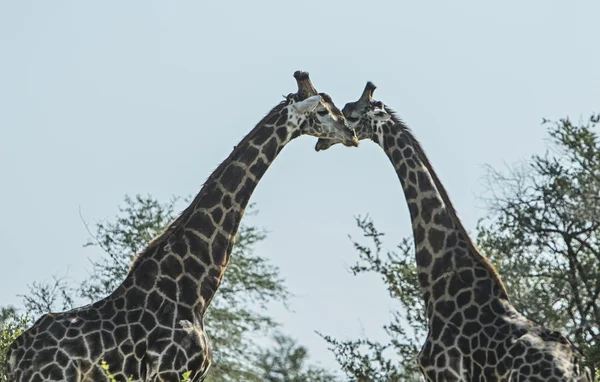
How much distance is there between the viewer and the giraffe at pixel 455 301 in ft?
42.4

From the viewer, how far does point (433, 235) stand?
14.5 meters

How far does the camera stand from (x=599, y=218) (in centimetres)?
2141

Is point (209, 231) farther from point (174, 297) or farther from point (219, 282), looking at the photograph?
point (174, 297)

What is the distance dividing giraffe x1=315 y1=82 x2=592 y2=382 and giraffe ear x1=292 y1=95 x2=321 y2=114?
0.59 metres

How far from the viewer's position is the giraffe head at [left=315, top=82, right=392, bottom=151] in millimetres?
15477

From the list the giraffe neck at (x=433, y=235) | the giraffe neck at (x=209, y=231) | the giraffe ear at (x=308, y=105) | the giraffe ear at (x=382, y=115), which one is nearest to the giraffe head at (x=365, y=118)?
the giraffe ear at (x=382, y=115)

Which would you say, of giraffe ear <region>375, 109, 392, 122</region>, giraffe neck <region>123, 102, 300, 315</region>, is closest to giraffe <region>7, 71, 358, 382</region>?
giraffe neck <region>123, 102, 300, 315</region>

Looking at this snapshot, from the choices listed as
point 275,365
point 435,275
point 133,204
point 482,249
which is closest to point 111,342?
point 435,275

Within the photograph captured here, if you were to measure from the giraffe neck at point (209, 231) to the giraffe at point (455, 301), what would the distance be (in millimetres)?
981

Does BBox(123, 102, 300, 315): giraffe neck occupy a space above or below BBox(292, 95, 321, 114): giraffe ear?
below

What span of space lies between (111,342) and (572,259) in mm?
10398

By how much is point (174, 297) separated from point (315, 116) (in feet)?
8.73

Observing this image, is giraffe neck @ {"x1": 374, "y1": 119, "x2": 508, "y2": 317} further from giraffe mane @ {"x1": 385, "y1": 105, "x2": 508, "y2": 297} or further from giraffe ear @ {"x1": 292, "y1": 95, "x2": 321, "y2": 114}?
giraffe ear @ {"x1": 292, "y1": 95, "x2": 321, "y2": 114}

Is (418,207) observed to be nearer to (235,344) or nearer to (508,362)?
(508,362)
